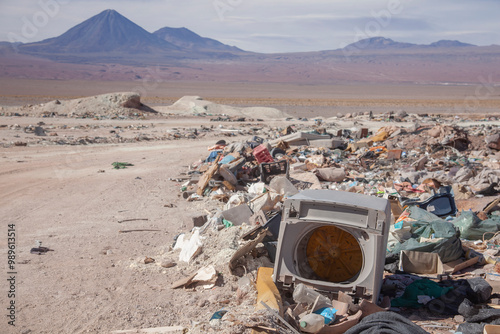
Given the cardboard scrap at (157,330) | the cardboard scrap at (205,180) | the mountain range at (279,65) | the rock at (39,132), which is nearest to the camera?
the cardboard scrap at (157,330)

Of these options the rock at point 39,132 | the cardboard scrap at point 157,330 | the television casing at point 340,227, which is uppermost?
the television casing at point 340,227

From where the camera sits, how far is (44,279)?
5723 millimetres

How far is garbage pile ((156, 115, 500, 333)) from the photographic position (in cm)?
427

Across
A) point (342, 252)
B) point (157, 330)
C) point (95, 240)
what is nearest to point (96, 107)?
point (95, 240)

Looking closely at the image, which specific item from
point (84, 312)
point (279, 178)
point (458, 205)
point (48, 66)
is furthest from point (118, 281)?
point (48, 66)

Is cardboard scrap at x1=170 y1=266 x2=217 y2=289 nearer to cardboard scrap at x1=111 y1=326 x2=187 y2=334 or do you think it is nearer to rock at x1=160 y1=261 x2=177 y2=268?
rock at x1=160 y1=261 x2=177 y2=268

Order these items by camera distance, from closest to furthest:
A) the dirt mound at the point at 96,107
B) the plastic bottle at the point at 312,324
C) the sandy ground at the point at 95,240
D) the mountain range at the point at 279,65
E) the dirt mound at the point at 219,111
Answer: the plastic bottle at the point at 312,324 → the sandy ground at the point at 95,240 → the dirt mound at the point at 96,107 → the dirt mound at the point at 219,111 → the mountain range at the point at 279,65

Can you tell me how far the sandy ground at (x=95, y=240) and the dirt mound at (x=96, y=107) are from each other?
40.1 ft

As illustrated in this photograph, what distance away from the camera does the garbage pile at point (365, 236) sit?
427 cm

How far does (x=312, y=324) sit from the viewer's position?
162 inches

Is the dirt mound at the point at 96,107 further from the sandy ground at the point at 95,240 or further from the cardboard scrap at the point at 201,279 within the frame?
the cardboard scrap at the point at 201,279

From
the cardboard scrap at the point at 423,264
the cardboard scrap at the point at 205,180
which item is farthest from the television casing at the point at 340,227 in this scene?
the cardboard scrap at the point at 205,180

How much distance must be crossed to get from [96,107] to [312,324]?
2636 centimetres

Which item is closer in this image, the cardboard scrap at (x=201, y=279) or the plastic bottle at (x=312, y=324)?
the plastic bottle at (x=312, y=324)
